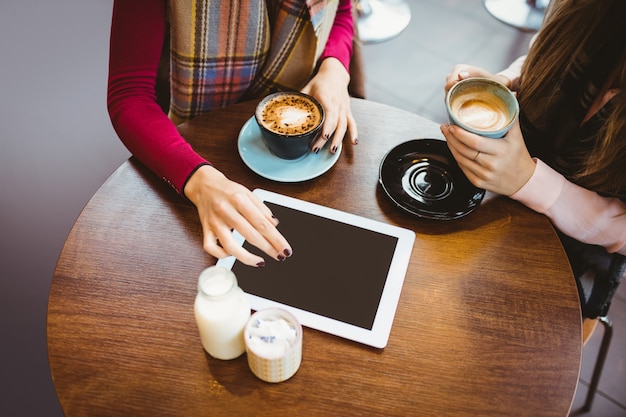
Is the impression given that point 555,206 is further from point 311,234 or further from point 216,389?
point 216,389

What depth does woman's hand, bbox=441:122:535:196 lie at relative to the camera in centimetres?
111

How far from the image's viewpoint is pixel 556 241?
3.83 feet

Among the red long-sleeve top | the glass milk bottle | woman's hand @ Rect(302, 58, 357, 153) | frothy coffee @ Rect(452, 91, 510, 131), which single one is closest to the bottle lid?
the glass milk bottle

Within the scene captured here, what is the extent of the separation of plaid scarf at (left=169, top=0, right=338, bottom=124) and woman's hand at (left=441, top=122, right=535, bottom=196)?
0.46 metres

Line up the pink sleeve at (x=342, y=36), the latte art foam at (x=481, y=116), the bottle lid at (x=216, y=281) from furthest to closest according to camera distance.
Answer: the pink sleeve at (x=342, y=36) → the latte art foam at (x=481, y=116) → the bottle lid at (x=216, y=281)

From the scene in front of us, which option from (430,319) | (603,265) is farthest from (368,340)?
(603,265)

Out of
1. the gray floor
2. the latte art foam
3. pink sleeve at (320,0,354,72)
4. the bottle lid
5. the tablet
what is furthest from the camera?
the gray floor

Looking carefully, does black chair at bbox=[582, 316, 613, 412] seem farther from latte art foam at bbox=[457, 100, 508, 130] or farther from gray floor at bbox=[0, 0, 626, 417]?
latte art foam at bbox=[457, 100, 508, 130]

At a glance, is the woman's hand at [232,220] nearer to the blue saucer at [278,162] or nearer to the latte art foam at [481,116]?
the blue saucer at [278,162]

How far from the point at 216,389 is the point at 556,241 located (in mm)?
747

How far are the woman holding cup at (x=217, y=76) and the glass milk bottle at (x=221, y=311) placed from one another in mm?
133

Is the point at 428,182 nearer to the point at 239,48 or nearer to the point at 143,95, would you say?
the point at 239,48

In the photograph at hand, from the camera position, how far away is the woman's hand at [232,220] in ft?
3.39

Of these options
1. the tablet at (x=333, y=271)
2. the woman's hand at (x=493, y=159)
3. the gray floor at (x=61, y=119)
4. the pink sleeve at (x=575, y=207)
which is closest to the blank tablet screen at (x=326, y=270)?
the tablet at (x=333, y=271)
